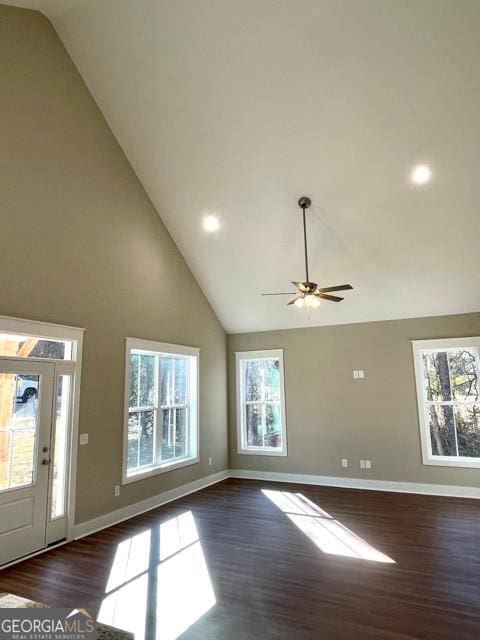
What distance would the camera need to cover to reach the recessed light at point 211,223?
588 cm

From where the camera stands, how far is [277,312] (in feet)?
23.5

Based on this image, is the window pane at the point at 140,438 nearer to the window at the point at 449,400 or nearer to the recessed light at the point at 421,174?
the window at the point at 449,400

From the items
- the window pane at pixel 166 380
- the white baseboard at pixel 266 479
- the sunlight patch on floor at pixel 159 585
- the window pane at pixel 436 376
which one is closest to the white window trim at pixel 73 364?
the white baseboard at pixel 266 479

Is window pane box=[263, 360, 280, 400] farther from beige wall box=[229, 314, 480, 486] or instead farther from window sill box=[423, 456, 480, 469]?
window sill box=[423, 456, 480, 469]

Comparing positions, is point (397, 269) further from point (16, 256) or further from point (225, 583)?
point (16, 256)

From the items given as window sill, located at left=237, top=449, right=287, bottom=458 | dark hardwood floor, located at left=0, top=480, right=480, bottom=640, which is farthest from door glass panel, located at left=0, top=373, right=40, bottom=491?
window sill, located at left=237, top=449, right=287, bottom=458

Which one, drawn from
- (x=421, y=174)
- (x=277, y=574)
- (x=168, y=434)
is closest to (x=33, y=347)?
(x=168, y=434)

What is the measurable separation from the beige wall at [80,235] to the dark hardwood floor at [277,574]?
924 millimetres

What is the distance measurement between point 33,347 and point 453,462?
608 centimetres

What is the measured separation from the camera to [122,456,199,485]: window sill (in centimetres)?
517

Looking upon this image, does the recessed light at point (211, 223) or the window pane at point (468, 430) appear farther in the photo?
the window pane at point (468, 430)

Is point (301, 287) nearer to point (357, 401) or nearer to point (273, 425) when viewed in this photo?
point (357, 401)

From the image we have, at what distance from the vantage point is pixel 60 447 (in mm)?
4340

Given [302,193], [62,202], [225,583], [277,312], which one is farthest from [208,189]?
[225,583]
